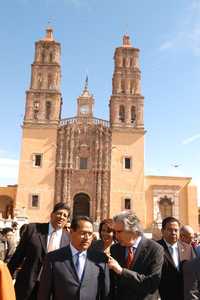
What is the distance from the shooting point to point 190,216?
2833cm

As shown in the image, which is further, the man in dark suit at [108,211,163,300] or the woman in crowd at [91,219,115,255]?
the woman in crowd at [91,219,115,255]

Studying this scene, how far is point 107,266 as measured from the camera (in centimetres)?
338

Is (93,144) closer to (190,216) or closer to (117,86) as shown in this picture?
(117,86)

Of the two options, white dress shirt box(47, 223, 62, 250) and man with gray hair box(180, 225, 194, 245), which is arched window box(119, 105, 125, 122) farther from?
white dress shirt box(47, 223, 62, 250)

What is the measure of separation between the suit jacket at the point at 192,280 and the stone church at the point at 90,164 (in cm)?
2392

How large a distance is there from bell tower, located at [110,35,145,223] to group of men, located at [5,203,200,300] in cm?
2367

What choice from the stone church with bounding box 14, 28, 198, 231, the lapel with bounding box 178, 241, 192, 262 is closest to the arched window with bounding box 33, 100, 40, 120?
the stone church with bounding box 14, 28, 198, 231

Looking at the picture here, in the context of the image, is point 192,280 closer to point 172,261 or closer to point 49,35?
point 172,261

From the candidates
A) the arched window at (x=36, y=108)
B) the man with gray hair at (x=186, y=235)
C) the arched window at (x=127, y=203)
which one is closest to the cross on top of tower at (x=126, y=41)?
the arched window at (x=36, y=108)

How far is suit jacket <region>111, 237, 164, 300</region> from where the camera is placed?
11.3 ft

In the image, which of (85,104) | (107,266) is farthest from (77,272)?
(85,104)

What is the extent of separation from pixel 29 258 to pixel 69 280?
1467mm

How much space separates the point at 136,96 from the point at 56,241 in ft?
88.6

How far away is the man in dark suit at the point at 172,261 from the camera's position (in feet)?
14.0
